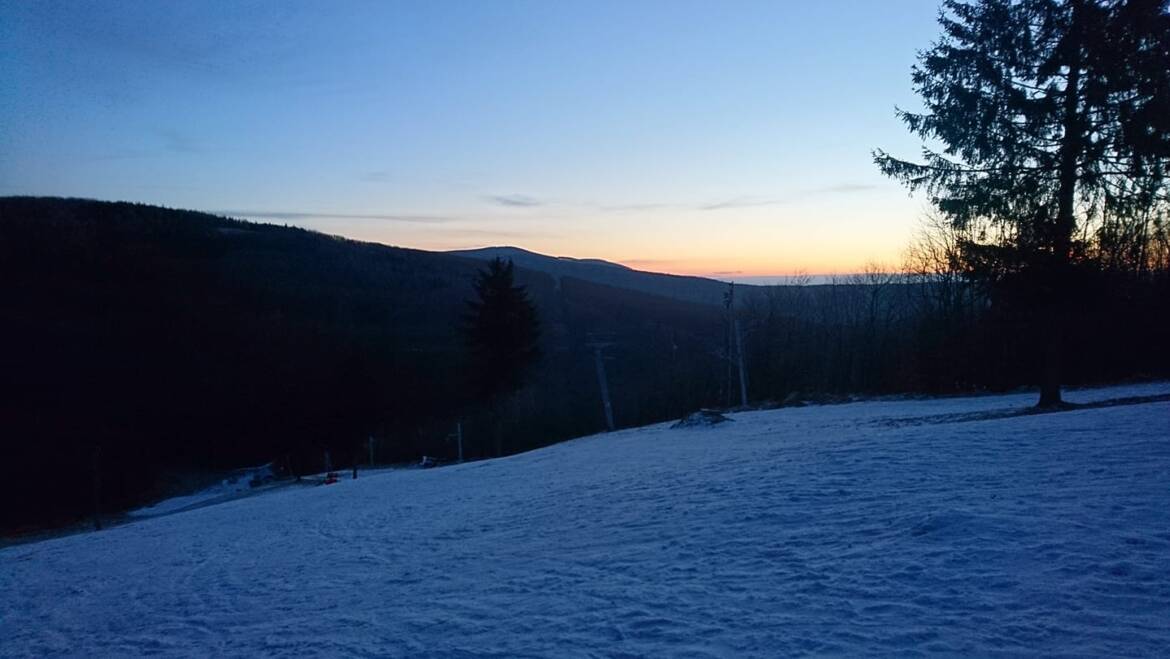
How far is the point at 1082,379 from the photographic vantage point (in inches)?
1051

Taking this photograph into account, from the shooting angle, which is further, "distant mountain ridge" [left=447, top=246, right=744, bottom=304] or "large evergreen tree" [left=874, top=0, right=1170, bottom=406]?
"distant mountain ridge" [left=447, top=246, right=744, bottom=304]

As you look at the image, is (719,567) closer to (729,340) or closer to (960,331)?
(960,331)

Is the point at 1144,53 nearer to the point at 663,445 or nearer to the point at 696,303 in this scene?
the point at 663,445

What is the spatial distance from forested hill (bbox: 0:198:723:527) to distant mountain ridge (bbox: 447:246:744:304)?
32.4 ft

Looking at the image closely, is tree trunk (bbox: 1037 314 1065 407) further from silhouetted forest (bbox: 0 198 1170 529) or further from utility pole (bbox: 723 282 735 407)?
utility pole (bbox: 723 282 735 407)

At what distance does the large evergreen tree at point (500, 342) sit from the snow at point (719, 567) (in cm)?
2920

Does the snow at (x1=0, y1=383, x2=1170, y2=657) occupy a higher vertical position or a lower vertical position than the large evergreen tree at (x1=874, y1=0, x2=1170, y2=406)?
lower

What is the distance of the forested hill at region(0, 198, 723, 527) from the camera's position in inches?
1764

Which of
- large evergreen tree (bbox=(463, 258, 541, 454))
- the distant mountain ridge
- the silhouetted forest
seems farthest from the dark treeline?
the distant mountain ridge

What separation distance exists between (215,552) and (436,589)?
19.0 feet

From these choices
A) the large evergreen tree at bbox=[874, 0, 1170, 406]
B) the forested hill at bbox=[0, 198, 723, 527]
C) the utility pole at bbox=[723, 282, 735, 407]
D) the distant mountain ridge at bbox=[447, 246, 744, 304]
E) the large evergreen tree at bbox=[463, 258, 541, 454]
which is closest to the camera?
the large evergreen tree at bbox=[874, 0, 1170, 406]

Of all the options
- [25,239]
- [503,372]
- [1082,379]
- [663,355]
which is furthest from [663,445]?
[25,239]

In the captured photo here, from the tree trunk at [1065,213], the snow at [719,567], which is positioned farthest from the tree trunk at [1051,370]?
the snow at [719,567]

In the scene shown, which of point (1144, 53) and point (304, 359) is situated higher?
point (1144, 53)
